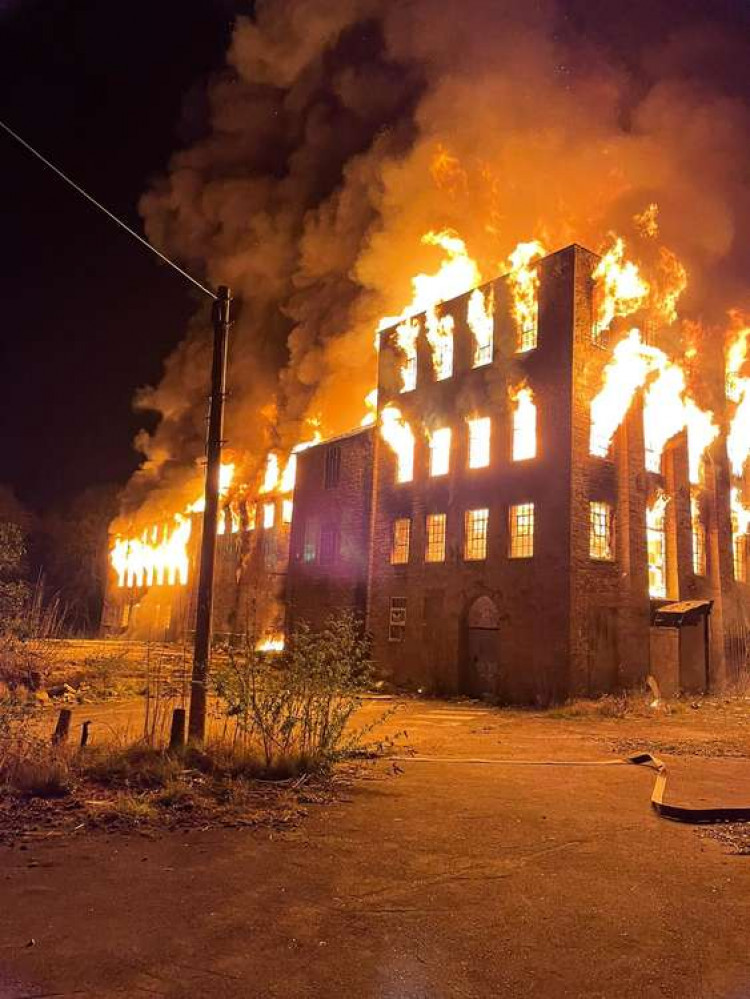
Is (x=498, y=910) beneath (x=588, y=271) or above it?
beneath

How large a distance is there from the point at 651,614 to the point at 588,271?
10.2 m

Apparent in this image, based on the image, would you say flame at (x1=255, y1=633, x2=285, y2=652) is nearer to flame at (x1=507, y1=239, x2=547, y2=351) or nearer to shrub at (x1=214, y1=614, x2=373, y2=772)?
flame at (x1=507, y1=239, x2=547, y2=351)

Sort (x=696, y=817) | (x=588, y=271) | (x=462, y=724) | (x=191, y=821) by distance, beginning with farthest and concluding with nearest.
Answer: (x=588, y=271) → (x=462, y=724) → (x=696, y=817) → (x=191, y=821)

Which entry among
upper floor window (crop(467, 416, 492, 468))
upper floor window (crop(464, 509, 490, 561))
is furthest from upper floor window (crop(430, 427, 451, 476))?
upper floor window (crop(464, 509, 490, 561))

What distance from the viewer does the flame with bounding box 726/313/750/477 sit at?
26266 mm

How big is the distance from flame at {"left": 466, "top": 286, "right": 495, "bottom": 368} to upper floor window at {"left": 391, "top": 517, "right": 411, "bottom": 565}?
19.3 feet

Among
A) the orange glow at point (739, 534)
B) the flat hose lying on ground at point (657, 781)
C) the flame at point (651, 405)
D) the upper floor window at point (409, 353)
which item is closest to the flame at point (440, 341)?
the upper floor window at point (409, 353)

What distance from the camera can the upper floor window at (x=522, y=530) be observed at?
21547mm

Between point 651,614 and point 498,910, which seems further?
point 651,614

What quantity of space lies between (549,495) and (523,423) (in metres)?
2.56

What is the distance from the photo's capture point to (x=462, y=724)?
17.0 m

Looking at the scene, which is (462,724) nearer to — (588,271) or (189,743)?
(189,743)

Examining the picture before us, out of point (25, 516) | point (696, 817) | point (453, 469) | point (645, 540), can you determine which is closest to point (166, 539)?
point (25, 516)

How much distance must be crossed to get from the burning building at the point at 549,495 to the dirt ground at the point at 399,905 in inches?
472
